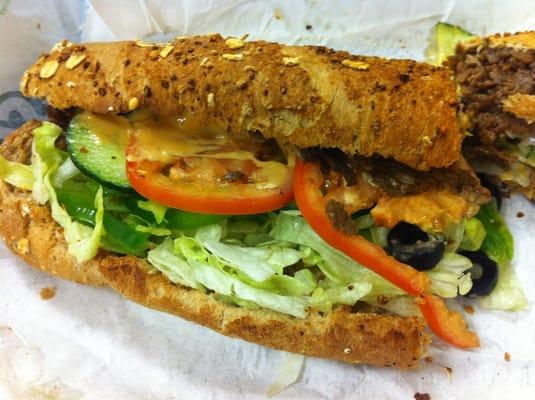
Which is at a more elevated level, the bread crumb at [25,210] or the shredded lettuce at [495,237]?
the bread crumb at [25,210]

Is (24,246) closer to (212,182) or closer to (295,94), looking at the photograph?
(212,182)

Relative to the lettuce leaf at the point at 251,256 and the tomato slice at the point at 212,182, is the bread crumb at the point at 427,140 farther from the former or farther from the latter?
the lettuce leaf at the point at 251,256

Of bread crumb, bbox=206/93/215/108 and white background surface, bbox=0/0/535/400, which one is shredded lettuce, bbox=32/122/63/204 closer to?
white background surface, bbox=0/0/535/400

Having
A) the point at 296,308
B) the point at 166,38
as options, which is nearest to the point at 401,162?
the point at 296,308

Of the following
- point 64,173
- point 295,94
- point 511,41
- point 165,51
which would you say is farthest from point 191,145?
point 511,41

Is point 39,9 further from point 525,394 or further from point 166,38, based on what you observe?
Result: point 525,394

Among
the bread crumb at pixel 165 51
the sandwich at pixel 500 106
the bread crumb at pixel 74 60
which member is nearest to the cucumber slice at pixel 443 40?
the sandwich at pixel 500 106

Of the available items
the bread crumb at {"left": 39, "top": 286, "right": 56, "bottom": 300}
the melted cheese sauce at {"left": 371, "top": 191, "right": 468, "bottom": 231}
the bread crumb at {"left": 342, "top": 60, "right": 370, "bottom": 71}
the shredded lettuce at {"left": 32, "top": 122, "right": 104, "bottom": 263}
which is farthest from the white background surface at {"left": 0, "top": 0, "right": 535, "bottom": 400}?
the bread crumb at {"left": 342, "top": 60, "right": 370, "bottom": 71}
